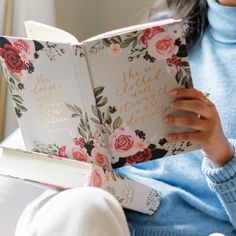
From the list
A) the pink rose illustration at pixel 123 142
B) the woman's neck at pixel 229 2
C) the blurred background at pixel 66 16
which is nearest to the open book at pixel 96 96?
the pink rose illustration at pixel 123 142

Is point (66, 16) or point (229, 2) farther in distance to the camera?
point (66, 16)

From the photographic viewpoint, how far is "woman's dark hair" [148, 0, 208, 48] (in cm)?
95

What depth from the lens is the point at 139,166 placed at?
2.98 feet

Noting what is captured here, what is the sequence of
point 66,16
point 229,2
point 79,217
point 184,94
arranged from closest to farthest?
point 79,217, point 184,94, point 229,2, point 66,16

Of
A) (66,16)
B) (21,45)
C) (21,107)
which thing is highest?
(21,45)

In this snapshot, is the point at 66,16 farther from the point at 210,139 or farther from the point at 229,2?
the point at 210,139

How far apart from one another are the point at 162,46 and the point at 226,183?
0.79ft

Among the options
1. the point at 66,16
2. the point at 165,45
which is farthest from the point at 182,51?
the point at 66,16

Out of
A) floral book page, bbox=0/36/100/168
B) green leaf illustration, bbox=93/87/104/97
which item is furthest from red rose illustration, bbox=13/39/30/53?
green leaf illustration, bbox=93/87/104/97

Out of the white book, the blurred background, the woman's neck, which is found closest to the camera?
the white book

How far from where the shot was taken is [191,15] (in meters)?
0.98

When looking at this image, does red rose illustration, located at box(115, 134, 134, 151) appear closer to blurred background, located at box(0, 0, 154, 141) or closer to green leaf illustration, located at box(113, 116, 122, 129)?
green leaf illustration, located at box(113, 116, 122, 129)

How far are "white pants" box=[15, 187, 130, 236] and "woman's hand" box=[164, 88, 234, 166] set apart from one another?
161 millimetres

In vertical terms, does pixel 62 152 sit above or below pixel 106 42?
below
